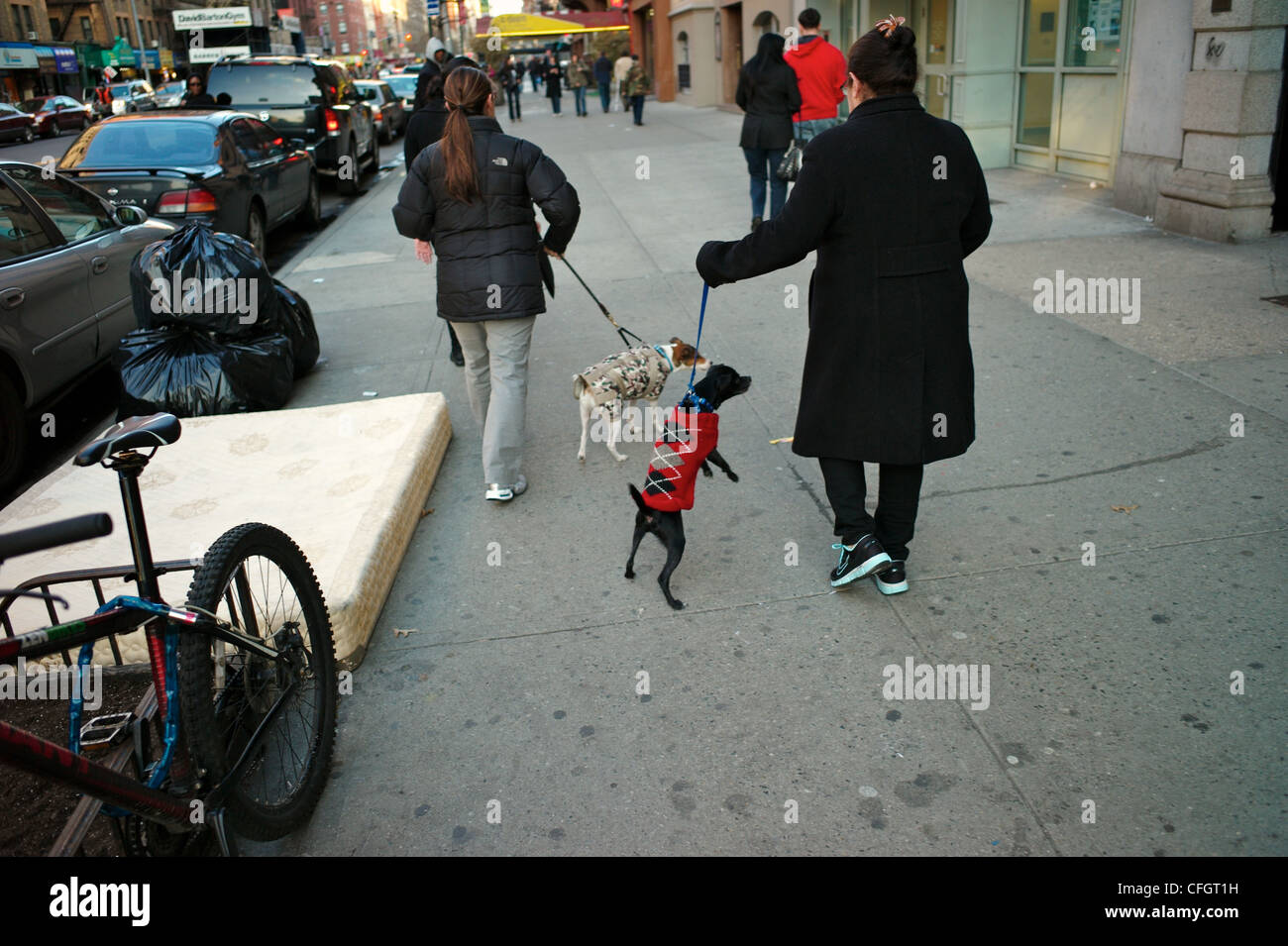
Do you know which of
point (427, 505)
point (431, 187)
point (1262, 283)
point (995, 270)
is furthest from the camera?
point (995, 270)

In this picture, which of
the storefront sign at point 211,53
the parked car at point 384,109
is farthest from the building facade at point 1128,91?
the storefront sign at point 211,53

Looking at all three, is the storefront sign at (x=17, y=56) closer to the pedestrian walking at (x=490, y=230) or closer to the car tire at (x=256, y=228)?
the car tire at (x=256, y=228)

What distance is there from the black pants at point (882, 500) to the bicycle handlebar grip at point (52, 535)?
Result: 96.7 inches

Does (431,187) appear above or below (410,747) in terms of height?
above

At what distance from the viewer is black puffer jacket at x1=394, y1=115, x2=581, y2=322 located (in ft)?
14.6

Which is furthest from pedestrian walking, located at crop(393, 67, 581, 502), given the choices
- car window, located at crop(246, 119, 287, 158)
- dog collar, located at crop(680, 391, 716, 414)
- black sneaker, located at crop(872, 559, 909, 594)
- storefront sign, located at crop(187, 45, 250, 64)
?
storefront sign, located at crop(187, 45, 250, 64)

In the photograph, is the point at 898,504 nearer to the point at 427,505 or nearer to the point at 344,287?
the point at 427,505

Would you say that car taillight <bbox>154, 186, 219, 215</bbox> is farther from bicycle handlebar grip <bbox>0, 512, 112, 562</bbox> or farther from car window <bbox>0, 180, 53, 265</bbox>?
bicycle handlebar grip <bbox>0, 512, 112, 562</bbox>

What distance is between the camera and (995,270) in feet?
26.9

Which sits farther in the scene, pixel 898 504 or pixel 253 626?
pixel 898 504

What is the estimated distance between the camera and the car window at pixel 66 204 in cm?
643
